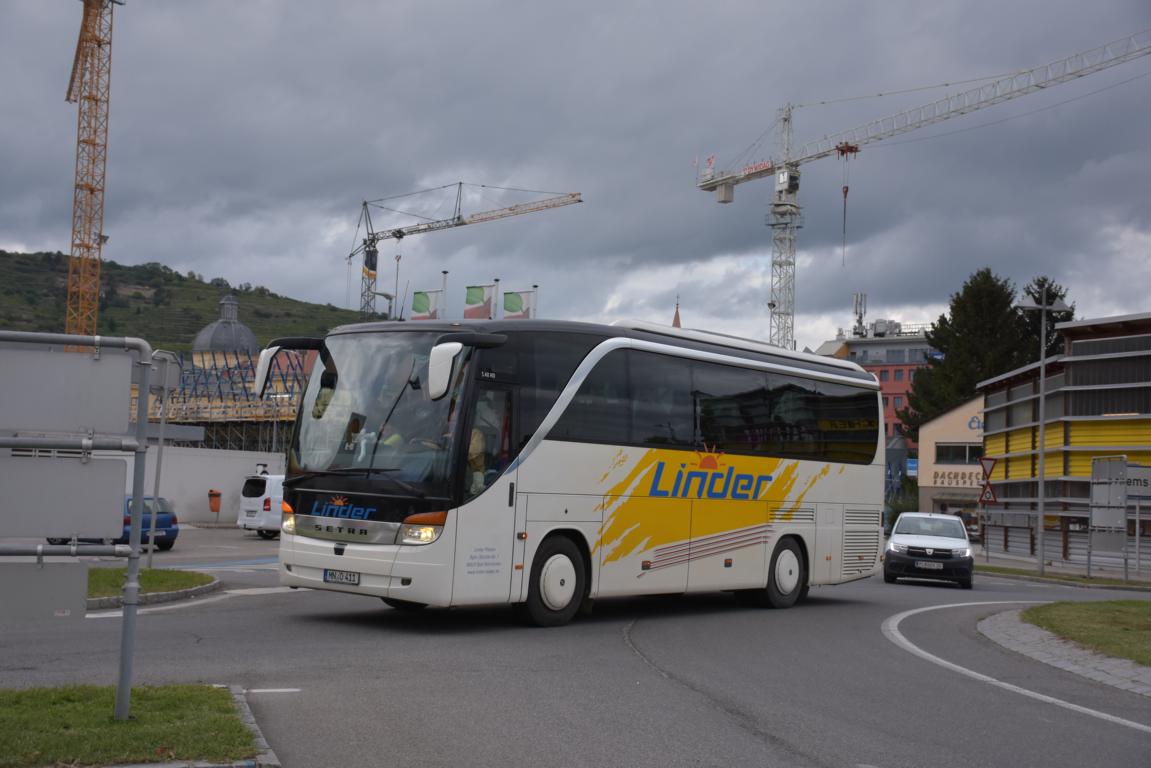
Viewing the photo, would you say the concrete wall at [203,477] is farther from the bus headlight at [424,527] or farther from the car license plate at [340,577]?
the bus headlight at [424,527]

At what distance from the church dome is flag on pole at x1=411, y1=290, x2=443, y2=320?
65667mm

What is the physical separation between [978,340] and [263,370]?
7668 cm

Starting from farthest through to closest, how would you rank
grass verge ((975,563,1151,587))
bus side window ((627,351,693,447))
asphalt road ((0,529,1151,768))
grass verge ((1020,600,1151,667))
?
grass verge ((975,563,1151,587))
bus side window ((627,351,693,447))
grass verge ((1020,600,1151,667))
asphalt road ((0,529,1151,768))

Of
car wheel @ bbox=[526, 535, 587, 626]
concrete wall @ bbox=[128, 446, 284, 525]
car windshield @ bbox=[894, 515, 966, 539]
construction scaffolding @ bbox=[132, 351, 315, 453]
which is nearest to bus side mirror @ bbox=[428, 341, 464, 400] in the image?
car wheel @ bbox=[526, 535, 587, 626]

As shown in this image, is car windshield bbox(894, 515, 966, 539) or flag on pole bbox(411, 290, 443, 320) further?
flag on pole bbox(411, 290, 443, 320)

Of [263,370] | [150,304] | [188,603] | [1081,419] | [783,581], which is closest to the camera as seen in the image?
[263,370]

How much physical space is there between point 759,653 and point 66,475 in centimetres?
801

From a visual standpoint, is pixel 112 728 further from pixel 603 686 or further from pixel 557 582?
pixel 557 582

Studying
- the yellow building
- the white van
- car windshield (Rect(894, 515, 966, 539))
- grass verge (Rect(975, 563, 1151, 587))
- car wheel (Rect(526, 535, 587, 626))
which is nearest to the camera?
car wheel (Rect(526, 535, 587, 626))

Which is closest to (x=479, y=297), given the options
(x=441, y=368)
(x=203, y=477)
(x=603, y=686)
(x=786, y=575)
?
(x=203, y=477)

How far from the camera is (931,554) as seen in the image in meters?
27.6

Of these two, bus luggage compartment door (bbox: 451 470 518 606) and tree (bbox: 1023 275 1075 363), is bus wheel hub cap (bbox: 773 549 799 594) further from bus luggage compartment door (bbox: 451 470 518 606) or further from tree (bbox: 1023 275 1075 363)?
tree (bbox: 1023 275 1075 363)

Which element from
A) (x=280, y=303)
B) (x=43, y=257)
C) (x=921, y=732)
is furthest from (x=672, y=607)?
(x=280, y=303)

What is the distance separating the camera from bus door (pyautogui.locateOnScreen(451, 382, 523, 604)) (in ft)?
41.8
